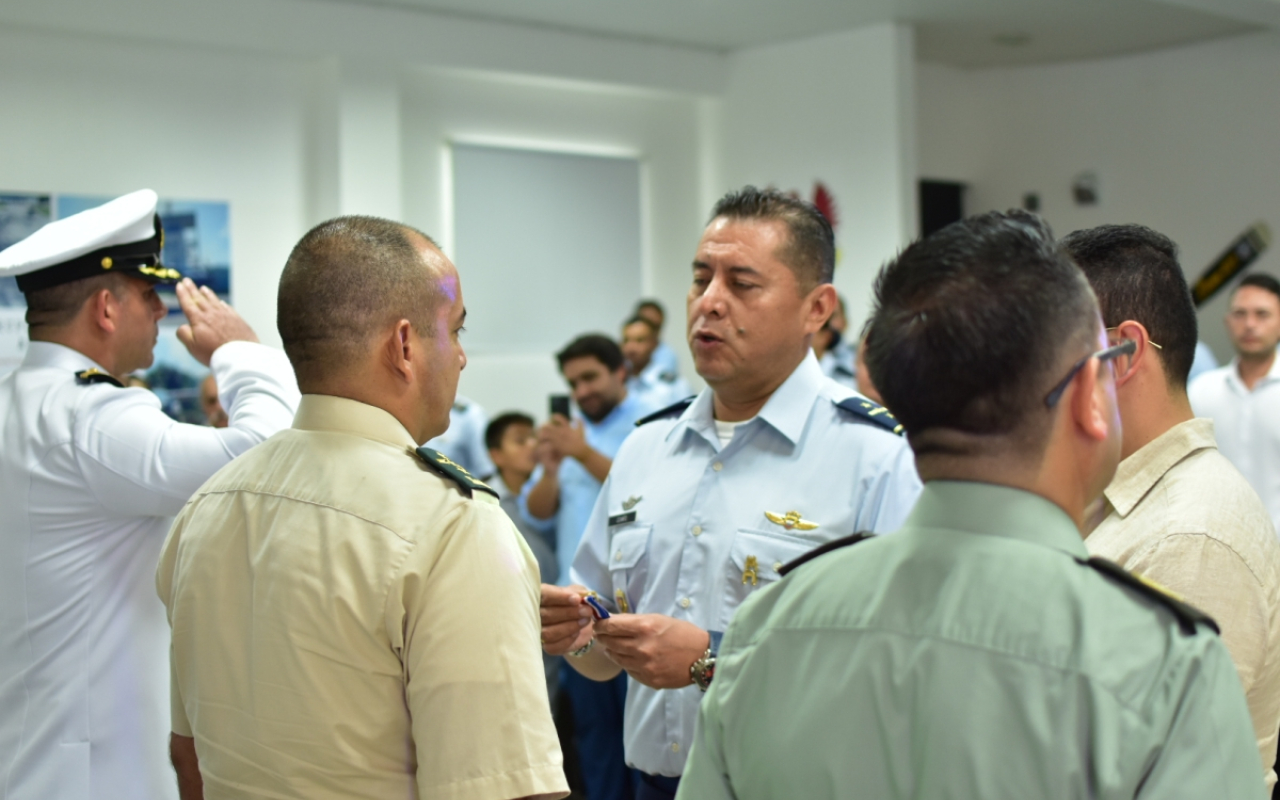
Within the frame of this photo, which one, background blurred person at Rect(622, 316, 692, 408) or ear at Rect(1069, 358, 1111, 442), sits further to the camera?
background blurred person at Rect(622, 316, 692, 408)

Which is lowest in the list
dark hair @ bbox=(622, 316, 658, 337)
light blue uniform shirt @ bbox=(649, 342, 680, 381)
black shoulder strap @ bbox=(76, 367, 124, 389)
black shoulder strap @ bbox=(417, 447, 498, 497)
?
black shoulder strap @ bbox=(417, 447, 498, 497)

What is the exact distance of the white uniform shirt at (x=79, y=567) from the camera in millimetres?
1864

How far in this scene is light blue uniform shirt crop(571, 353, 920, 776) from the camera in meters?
1.88

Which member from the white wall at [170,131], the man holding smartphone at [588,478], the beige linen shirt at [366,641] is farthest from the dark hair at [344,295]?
the white wall at [170,131]

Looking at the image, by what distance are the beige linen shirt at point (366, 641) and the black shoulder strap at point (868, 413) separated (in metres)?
0.79

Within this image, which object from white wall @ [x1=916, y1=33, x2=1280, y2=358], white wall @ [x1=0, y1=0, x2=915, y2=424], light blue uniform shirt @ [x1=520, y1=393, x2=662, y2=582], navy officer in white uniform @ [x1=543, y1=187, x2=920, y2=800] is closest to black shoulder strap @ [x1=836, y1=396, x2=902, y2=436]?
navy officer in white uniform @ [x1=543, y1=187, x2=920, y2=800]

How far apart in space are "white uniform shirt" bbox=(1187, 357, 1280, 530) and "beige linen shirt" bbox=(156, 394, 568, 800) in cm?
398

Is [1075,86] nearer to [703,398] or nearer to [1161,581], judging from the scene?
[703,398]

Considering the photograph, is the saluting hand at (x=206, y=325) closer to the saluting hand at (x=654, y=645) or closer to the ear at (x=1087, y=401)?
the saluting hand at (x=654, y=645)

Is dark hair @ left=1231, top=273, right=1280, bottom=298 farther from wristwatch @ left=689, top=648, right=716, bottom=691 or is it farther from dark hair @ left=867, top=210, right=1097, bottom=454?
dark hair @ left=867, top=210, right=1097, bottom=454

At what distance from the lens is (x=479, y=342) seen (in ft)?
25.0

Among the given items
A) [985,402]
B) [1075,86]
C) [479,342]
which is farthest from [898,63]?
[985,402]

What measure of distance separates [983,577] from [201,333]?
1565 millimetres

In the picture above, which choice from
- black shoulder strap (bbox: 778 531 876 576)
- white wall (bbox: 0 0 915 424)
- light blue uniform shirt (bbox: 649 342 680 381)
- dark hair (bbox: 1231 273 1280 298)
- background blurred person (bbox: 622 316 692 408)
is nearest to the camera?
→ black shoulder strap (bbox: 778 531 876 576)
